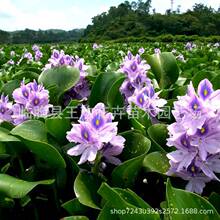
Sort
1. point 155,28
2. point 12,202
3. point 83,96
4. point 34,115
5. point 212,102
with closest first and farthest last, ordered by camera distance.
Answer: point 212,102
point 12,202
point 34,115
point 83,96
point 155,28

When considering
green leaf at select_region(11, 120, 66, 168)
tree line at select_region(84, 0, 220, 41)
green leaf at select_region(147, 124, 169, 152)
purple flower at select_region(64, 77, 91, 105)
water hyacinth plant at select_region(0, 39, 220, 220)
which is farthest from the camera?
tree line at select_region(84, 0, 220, 41)

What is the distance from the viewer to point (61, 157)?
129 cm

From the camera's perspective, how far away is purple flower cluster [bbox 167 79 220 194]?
115cm

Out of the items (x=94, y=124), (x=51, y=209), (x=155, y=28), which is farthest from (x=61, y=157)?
(x=155, y=28)

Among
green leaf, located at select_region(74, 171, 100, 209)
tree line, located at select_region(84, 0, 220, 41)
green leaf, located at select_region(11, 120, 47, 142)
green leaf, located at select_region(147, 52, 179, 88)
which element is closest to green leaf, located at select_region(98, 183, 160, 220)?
green leaf, located at select_region(74, 171, 100, 209)

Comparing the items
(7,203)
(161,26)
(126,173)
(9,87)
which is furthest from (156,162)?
(161,26)

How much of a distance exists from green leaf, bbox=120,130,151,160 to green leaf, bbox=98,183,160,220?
30 cm

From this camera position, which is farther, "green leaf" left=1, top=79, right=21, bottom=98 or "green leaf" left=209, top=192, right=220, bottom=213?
"green leaf" left=1, top=79, right=21, bottom=98

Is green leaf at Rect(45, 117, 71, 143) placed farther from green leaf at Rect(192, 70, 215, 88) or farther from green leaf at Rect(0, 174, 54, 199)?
green leaf at Rect(192, 70, 215, 88)

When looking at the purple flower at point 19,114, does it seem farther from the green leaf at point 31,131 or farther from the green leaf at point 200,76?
the green leaf at point 200,76

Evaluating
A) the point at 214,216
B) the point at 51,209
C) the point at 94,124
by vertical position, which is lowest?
the point at 51,209

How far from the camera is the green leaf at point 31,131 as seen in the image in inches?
52.6

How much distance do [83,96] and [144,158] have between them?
740 millimetres

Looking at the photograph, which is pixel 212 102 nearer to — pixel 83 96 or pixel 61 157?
pixel 61 157
